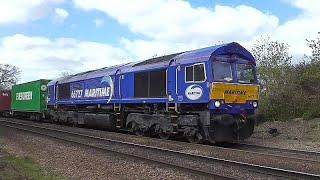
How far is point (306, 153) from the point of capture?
47.7 ft

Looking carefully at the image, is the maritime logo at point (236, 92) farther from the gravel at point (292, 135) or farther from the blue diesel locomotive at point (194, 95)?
the gravel at point (292, 135)

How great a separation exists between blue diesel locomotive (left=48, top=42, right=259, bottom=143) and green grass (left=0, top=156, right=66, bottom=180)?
6013 mm

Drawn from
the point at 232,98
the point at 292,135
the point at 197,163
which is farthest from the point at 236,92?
the point at 197,163

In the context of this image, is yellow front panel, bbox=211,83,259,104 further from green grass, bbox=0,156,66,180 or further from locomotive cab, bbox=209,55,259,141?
green grass, bbox=0,156,66,180

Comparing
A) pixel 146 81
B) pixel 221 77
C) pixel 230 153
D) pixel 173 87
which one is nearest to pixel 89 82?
pixel 146 81

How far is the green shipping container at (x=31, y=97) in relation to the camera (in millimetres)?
37125

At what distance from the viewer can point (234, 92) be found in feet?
55.9

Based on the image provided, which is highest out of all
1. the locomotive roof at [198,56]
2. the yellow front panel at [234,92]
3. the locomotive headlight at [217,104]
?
the locomotive roof at [198,56]

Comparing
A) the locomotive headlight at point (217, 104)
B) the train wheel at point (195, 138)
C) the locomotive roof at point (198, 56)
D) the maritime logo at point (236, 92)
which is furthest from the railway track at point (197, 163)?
the locomotive roof at point (198, 56)

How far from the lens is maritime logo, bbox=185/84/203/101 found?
55.4 feet

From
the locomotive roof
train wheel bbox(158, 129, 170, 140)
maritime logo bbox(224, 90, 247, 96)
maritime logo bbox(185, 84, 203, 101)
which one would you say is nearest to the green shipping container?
the locomotive roof

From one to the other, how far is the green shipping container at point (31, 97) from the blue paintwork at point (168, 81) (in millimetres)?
8575

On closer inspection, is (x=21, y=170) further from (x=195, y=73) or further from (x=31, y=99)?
(x=31, y=99)

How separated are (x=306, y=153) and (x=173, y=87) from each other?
569 cm
